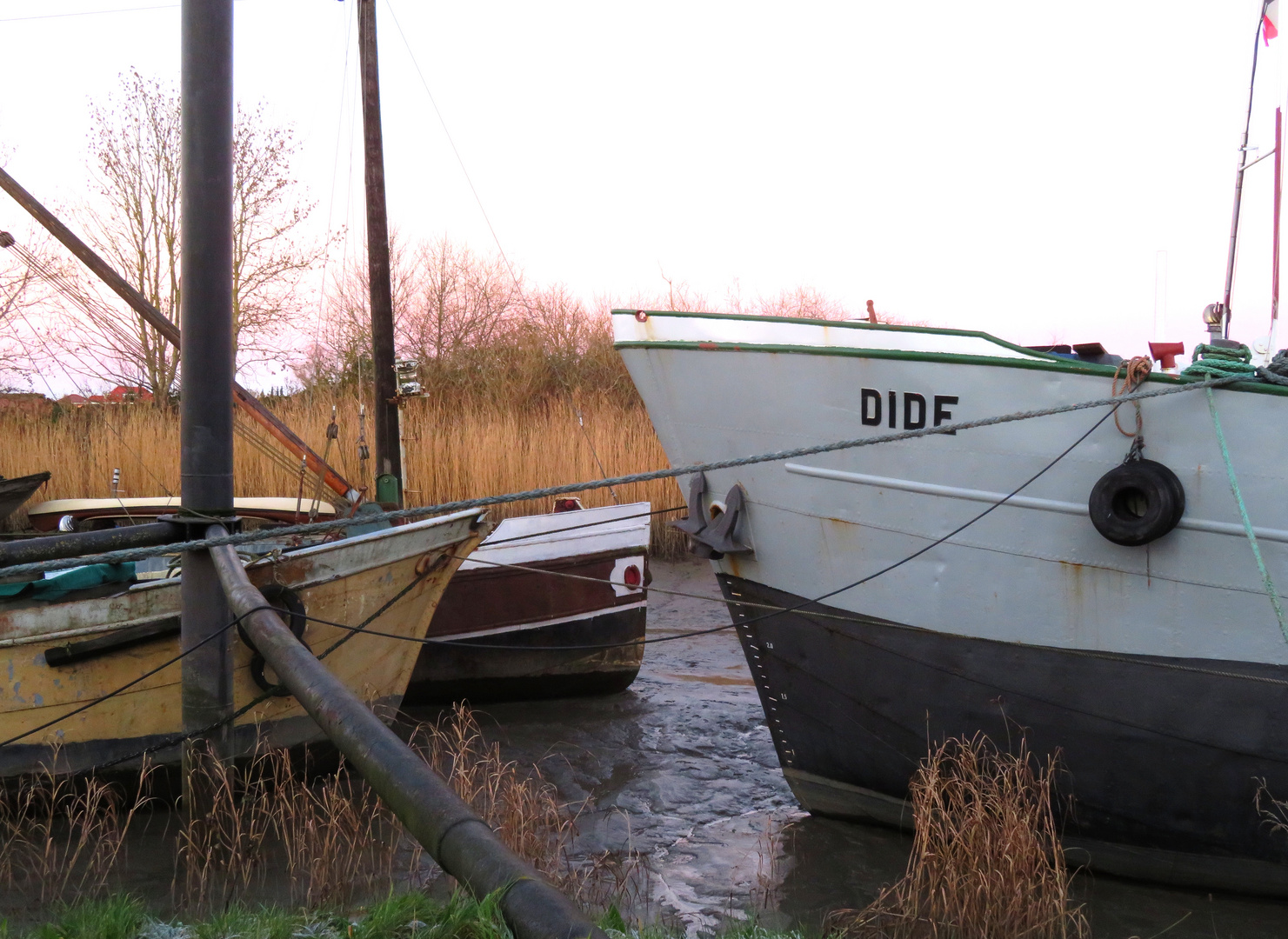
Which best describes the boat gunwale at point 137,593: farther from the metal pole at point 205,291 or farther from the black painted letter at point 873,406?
the black painted letter at point 873,406

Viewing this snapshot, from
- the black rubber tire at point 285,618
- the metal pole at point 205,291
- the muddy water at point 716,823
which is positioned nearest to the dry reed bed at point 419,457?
the muddy water at point 716,823

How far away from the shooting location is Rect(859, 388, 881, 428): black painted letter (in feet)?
13.6

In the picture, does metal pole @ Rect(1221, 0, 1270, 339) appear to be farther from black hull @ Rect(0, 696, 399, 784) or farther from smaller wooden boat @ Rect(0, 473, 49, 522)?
smaller wooden boat @ Rect(0, 473, 49, 522)

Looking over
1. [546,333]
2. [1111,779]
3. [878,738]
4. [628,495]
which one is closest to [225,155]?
[878,738]

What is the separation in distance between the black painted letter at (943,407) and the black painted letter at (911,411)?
49 millimetres

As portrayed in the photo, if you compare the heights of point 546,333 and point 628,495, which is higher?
point 546,333

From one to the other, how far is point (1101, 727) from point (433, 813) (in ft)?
10.8

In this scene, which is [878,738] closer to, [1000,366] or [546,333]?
[1000,366]

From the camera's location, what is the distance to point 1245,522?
3.51 metres

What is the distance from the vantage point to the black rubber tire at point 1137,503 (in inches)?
144

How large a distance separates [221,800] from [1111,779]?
363cm

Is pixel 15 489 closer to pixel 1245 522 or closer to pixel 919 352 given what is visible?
pixel 919 352

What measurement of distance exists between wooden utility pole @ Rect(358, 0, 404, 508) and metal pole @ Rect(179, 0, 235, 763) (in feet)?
18.7

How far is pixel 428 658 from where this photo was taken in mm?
7258
